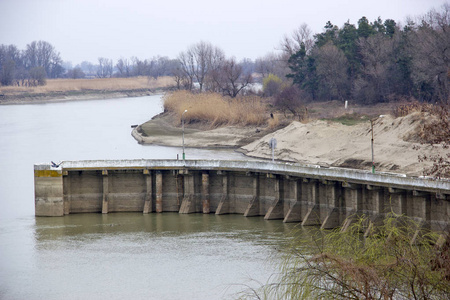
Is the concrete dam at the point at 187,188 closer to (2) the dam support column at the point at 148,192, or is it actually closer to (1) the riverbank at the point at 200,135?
(2) the dam support column at the point at 148,192

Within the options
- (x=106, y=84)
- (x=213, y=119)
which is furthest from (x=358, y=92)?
(x=106, y=84)

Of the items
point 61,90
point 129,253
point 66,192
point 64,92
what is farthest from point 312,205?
point 61,90

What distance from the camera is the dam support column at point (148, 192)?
138 feet

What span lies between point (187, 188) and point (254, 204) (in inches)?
176

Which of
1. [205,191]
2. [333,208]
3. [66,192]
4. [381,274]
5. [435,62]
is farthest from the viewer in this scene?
[435,62]

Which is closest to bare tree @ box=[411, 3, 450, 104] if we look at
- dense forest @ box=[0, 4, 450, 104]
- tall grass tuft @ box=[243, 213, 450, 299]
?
dense forest @ box=[0, 4, 450, 104]

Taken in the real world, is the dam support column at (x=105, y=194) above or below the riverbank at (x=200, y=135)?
below

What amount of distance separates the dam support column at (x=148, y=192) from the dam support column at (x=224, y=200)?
13.6 ft

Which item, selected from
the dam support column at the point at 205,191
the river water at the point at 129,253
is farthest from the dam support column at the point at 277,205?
the dam support column at the point at 205,191

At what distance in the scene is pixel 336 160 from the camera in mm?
54438

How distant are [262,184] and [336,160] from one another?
14.8m

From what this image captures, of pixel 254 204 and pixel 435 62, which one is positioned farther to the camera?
pixel 435 62

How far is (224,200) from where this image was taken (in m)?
41.5

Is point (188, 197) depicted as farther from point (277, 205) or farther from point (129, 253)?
point (129, 253)
